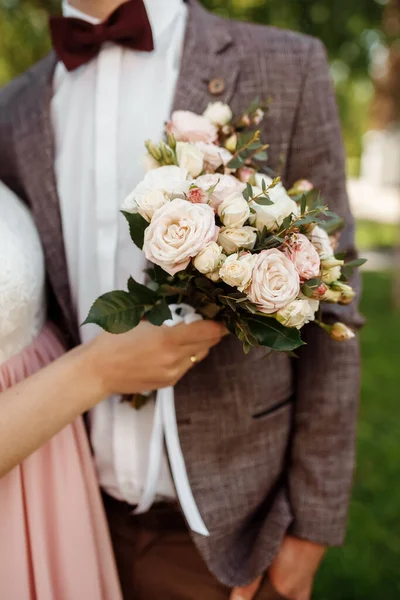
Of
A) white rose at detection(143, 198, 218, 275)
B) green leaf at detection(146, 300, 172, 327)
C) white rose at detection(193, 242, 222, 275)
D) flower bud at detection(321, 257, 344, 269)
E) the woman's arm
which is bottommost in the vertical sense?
the woman's arm

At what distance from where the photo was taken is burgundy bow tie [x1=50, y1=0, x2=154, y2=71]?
5.35ft

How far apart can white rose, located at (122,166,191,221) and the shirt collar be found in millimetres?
675

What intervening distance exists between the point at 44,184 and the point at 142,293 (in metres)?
0.55

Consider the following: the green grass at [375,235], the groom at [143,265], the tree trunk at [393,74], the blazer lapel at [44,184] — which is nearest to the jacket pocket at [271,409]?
the groom at [143,265]

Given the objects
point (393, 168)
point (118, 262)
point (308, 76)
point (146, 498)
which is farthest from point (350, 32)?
point (393, 168)

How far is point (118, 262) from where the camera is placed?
1.68m

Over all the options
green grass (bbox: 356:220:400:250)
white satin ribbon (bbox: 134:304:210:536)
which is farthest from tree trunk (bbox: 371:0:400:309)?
white satin ribbon (bbox: 134:304:210:536)

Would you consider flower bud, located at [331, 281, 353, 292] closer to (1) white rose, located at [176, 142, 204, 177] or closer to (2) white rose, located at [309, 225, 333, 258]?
(2) white rose, located at [309, 225, 333, 258]

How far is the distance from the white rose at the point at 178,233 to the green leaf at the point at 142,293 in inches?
6.7

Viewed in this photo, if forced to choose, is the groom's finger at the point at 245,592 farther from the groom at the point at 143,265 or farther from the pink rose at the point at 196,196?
the pink rose at the point at 196,196

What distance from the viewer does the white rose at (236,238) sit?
1213 millimetres

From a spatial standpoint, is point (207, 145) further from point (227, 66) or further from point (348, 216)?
point (348, 216)

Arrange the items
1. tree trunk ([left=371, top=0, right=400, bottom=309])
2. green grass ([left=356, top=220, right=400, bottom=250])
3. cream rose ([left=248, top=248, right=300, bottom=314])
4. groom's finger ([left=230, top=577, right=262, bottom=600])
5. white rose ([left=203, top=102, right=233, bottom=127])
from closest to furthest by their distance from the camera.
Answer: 1. cream rose ([left=248, top=248, right=300, bottom=314])
2. white rose ([left=203, top=102, right=233, bottom=127])
3. groom's finger ([left=230, top=577, right=262, bottom=600])
4. tree trunk ([left=371, top=0, right=400, bottom=309])
5. green grass ([left=356, top=220, right=400, bottom=250])

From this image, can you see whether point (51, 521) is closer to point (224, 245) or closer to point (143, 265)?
point (143, 265)
